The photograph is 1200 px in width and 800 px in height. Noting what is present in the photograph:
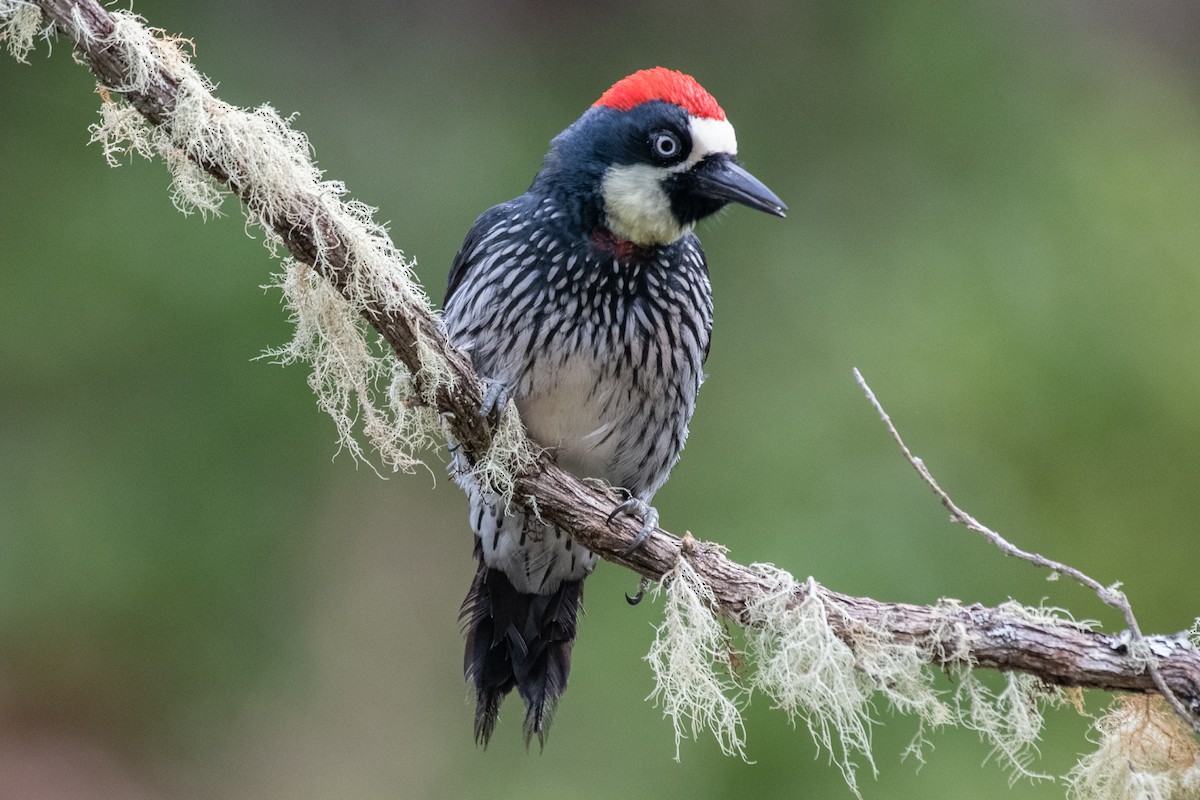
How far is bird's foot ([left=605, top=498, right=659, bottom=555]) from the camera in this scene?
2.82 metres

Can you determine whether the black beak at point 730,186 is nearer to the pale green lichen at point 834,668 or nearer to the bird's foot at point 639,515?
the bird's foot at point 639,515

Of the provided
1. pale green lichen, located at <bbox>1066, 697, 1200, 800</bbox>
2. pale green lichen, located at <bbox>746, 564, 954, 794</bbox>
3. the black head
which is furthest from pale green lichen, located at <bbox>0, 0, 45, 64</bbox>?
pale green lichen, located at <bbox>1066, 697, 1200, 800</bbox>

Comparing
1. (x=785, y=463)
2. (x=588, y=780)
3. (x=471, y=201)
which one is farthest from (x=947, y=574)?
(x=471, y=201)

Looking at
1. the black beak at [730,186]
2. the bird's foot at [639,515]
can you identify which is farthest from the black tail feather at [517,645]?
the black beak at [730,186]

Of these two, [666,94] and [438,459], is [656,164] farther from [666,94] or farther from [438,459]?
[438,459]

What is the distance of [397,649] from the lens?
193 inches

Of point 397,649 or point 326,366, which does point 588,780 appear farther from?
point 326,366

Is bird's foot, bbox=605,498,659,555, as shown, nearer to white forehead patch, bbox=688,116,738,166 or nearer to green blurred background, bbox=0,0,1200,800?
white forehead patch, bbox=688,116,738,166

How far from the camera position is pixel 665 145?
304 cm

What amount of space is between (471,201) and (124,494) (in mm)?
1739

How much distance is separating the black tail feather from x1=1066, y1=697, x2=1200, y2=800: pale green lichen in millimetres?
1397

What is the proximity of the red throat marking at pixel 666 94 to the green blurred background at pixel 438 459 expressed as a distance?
4.80ft

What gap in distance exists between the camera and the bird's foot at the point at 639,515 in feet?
9.27

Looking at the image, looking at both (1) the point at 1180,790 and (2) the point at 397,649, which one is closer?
(1) the point at 1180,790
